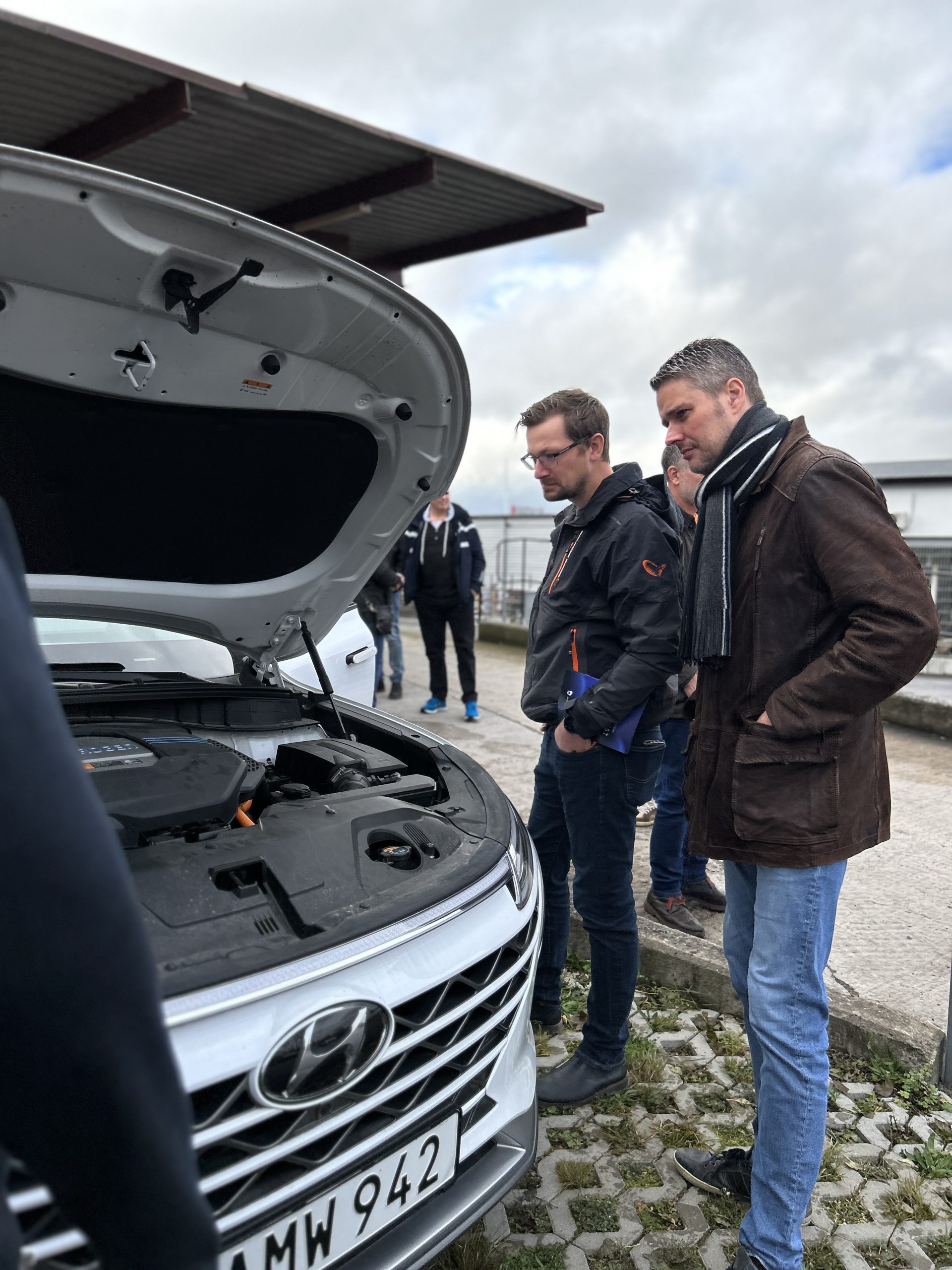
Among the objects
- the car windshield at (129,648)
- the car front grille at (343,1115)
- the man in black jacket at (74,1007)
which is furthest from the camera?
the car windshield at (129,648)

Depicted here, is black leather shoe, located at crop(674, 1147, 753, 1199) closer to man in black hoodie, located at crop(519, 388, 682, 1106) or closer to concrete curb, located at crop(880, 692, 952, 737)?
man in black hoodie, located at crop(519, 388, 682, 1106)

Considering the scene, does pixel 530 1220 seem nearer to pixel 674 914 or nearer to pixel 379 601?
pixel 674 914

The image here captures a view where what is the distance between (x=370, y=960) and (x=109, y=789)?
0.67 metres

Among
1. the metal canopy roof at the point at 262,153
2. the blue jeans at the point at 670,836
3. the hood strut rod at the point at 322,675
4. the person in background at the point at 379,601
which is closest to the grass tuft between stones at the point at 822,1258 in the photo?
the blue jeans at the point at 670,836

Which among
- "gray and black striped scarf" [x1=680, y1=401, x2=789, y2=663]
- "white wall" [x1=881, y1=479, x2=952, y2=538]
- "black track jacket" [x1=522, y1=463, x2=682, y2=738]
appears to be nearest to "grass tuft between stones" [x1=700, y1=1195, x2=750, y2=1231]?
"black track jacket" [x1=522, y1=463, x2=682, y2=738]

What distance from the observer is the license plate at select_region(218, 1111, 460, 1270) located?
3.88 ft

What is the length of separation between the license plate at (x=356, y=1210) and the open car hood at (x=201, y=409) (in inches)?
63.3

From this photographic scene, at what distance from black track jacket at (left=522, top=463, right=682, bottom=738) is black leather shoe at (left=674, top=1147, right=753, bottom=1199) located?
1024mm

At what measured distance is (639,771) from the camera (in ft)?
7.39

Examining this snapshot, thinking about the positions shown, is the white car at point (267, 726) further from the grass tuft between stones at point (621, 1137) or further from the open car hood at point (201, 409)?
the grass tuft between stones at point (621, 1137)

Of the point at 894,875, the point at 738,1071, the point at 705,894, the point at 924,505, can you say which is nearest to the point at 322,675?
the point at 738,1071

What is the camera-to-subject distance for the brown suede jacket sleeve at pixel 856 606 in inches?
61.9

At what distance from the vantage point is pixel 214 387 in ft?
6.96

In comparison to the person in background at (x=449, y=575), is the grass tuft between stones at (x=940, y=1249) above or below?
below
